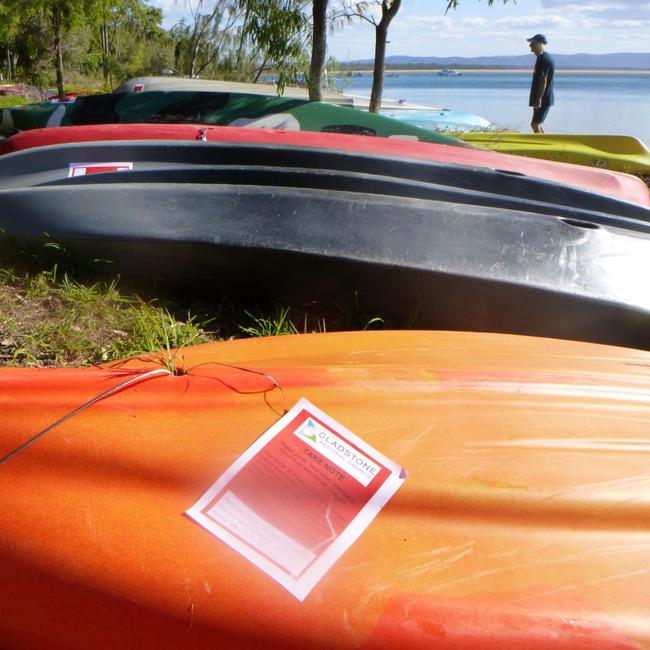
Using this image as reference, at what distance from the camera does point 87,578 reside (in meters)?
1.19

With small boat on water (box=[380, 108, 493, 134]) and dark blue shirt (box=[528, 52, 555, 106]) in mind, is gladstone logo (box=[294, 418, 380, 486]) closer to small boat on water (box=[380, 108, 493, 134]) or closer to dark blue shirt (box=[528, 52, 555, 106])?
dark blue shirt (box=[528, 52, 555, 106])

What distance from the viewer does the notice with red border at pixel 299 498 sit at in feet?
3.91

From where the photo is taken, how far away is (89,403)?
1.45 meters

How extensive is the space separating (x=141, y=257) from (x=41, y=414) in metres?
1.24

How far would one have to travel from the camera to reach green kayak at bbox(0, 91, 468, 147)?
17.8 ft

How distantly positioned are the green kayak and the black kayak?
2456mm

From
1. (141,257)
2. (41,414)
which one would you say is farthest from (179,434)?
(141,257)

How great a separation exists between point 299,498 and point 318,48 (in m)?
6.23

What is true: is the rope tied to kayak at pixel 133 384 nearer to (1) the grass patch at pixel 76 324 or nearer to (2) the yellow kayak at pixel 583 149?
(1) the grass patch at pixel 76 324

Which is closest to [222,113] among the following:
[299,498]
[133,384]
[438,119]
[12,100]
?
[133,384]

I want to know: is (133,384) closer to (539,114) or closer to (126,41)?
(539,114)

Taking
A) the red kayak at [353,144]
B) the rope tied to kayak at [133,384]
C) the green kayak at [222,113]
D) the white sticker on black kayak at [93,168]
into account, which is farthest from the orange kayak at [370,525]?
the green kayak at [222,113]

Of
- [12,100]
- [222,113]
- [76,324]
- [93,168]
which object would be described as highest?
[12,100]

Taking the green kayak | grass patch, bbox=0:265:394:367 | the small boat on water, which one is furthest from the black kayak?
the small boat on water
